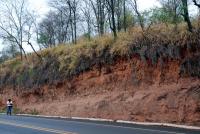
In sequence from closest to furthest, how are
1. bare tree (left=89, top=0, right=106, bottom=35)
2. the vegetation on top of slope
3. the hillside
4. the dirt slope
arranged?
the dirt slope → the hillside → the vegetation on top of slope → bare tree (left=89, top=0, right=106, bottom=35)

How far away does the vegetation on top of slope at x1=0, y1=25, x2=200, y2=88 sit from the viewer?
2923 cm

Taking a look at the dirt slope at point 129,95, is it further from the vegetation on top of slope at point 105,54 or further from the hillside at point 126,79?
the vegetation on top of slope at point 105,54

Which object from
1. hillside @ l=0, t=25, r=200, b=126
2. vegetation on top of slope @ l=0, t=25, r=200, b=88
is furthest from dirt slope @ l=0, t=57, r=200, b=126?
vegetation on top of slope @ l=0, t=25, r=200, b=88

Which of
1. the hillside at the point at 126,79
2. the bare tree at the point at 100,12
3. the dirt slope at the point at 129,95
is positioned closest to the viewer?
the dirt slope at the point at 129,95

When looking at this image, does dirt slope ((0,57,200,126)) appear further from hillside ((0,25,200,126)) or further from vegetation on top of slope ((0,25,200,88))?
vegetation on top of slope ((0,25,200,88))

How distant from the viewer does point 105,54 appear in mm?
37219

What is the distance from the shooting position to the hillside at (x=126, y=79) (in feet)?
88.0

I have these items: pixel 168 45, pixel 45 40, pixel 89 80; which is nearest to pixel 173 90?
pixel 168 45

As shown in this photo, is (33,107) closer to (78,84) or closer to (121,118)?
(78,84)

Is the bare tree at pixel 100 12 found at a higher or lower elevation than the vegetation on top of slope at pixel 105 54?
higher

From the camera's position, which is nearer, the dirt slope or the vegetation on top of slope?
the dirt slope

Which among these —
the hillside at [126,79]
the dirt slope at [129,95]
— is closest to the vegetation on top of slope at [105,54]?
the hillside at [126,79]

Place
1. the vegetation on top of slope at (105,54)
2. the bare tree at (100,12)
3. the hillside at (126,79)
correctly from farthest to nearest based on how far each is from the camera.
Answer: the bare tree at (100,12)
the vegetation on top of slope at (105,54)
the hillside at (126,79)

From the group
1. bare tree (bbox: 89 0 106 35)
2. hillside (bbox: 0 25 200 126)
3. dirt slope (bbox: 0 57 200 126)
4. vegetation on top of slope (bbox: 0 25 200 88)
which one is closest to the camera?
dirt slope (bbox: 0 57 200 126)
